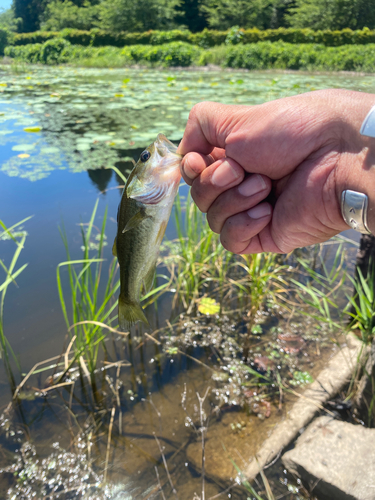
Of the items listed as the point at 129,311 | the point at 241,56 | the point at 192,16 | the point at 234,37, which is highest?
the point at 192,16

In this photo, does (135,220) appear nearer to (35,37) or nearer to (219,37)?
(219,37)

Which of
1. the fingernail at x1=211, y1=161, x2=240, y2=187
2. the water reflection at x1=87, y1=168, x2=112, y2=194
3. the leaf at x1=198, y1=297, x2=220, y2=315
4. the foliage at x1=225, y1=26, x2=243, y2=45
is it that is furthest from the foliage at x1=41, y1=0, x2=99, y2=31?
the fingernail at x1=211, y1=161, x2=240, y2=187

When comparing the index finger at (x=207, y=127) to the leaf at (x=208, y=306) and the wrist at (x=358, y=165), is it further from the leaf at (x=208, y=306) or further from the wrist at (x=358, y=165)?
the leaf at (x=208, y=306)

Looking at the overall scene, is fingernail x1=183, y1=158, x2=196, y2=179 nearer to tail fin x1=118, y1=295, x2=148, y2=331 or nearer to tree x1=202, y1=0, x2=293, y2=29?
tail fin x1=118, y1=295, x2=148, y2=331

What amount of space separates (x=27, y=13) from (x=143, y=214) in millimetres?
66096

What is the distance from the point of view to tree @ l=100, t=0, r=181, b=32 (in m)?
34.6

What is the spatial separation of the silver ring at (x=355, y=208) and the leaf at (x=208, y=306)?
2.05m

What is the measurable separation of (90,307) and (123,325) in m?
0.92

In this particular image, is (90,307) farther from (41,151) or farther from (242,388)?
(41,151)

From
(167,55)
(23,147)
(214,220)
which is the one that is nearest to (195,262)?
(214,220)

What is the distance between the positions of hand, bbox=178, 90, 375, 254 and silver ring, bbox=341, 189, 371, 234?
0.02 metres

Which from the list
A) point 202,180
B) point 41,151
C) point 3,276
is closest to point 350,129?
point 202,180

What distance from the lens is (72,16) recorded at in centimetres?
3941

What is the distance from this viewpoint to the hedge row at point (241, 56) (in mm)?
16797
